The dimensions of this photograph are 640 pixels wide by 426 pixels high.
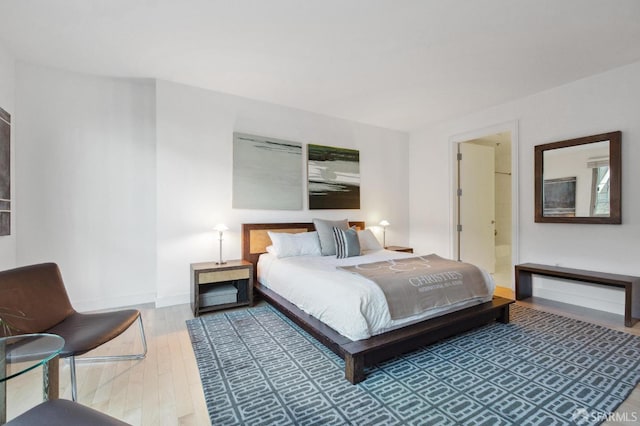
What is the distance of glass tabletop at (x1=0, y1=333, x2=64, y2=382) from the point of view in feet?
3.67

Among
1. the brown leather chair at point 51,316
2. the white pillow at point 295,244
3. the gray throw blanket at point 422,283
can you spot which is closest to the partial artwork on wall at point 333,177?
the white pillow at point 295,244

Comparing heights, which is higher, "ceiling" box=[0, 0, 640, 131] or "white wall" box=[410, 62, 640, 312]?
"ceiling" box=[0, 0, 640, 131]

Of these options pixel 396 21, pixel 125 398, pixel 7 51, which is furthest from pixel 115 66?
pixel 125 398

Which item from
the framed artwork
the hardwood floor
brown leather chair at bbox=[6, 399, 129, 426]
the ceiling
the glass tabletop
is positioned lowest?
the hardwood floor

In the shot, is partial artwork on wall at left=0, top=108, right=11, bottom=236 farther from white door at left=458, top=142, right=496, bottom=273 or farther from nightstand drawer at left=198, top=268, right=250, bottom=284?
white door at left=458, top=142, right=496, bottom=273

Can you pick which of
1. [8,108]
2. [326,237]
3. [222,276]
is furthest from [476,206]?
[8,108]

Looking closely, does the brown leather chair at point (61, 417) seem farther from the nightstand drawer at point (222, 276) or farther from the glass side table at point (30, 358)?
the nightstand drawer at point (222, 276)

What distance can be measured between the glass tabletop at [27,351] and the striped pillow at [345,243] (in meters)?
2.64

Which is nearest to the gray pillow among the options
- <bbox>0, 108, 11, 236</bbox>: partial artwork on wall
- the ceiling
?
the ceiling

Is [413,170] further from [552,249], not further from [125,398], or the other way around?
[125,398]

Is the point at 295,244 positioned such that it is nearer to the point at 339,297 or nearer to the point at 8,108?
the point at 339,297

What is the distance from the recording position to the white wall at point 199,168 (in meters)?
3.44

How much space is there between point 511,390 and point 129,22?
154 inches

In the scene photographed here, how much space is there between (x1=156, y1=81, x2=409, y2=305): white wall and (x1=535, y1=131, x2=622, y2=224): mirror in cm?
301
